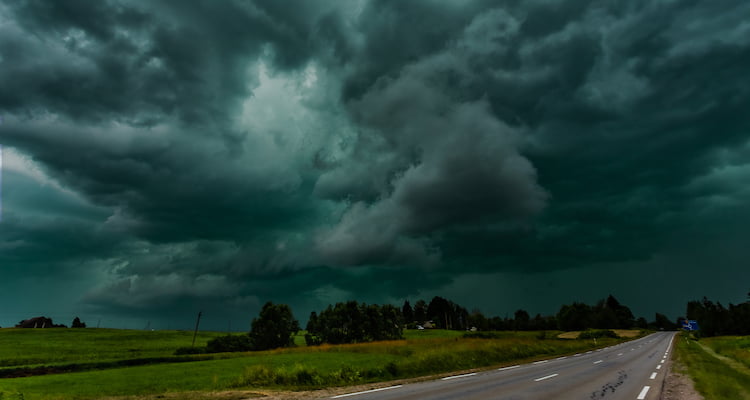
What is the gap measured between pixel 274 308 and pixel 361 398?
9803 centimetres

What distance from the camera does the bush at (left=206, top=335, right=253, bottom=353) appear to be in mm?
93250

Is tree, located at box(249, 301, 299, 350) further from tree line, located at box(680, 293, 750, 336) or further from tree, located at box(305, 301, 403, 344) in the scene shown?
tree line, located at box(680, 293, 750, 336)

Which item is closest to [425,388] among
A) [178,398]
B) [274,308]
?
[178,398]

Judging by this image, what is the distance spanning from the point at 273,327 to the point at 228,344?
12481mm

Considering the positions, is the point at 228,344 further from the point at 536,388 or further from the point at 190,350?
the point at 536,388

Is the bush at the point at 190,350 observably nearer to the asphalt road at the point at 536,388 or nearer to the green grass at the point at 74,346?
the green grass at the point at 74,346

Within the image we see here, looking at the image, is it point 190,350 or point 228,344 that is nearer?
point 190,350

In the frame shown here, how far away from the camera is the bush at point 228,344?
93.2 meters

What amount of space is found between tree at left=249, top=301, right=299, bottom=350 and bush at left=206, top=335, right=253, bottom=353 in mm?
3344

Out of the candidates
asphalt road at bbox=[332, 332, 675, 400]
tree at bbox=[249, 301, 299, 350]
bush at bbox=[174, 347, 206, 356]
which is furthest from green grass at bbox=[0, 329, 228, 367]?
asphalt road at bbox=[332, 332, 675, 400]

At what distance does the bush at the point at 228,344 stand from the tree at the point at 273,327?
3.34 metres

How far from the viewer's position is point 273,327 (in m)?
103

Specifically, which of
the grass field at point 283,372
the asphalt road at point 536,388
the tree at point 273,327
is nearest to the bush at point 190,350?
the tree at point 273,327

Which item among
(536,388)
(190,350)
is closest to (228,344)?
(190,350)
